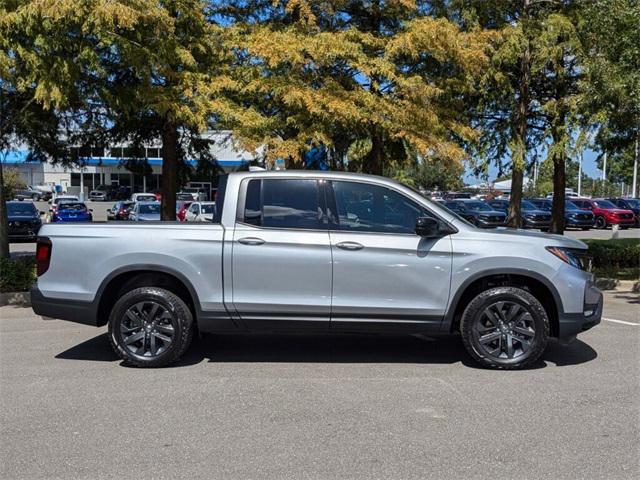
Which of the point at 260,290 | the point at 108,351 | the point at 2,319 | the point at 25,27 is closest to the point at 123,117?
the point at 25,27

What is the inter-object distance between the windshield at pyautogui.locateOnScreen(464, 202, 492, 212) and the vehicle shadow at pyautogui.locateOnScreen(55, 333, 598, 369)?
26.4m

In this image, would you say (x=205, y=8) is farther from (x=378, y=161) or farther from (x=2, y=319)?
(x=2, y=319)

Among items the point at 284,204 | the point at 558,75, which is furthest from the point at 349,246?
the point at 558,75

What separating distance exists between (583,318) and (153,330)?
4.15m

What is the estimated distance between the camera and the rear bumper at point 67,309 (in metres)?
6.25

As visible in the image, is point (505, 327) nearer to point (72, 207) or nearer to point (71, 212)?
point (71, 212)

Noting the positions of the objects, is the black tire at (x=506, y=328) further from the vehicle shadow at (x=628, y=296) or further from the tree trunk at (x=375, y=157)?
the tree trunk at (x=375, y=157)

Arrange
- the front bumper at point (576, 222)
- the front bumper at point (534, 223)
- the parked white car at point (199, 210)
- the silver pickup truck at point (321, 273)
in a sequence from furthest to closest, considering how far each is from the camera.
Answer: the front bumper at point (576, 222) < the front bumper at point (534, 223) < the parked white car at point (199, 210) < the silver pickup truck at point (321, 273)

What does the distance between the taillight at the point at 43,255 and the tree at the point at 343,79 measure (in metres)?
5.08

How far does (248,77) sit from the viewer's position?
11.4 m

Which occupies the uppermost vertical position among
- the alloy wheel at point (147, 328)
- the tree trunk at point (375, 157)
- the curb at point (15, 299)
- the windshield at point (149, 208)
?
the tree trunk at point (375, 157)

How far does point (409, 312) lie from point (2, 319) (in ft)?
19.7

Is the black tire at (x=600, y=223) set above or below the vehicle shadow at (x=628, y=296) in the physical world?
above

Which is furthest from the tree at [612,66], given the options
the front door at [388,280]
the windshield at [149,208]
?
the windshield at [149,208]
